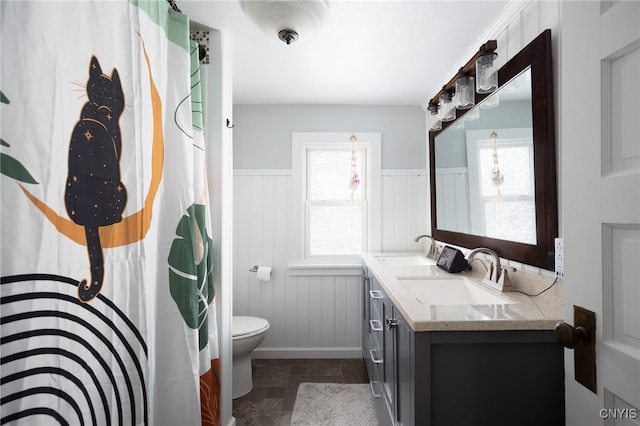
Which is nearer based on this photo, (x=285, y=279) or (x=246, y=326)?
(x=246, y=326)

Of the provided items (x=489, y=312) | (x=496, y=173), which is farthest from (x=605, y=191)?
(x=496, y=173)

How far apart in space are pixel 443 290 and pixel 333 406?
1.10 m

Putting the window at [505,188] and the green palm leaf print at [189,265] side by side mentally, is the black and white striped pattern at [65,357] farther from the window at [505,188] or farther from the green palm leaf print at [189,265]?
the window at [505,188]

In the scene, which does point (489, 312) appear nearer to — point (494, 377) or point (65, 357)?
point (494, 377)

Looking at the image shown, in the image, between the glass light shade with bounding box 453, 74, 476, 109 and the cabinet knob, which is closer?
the cabinet knob

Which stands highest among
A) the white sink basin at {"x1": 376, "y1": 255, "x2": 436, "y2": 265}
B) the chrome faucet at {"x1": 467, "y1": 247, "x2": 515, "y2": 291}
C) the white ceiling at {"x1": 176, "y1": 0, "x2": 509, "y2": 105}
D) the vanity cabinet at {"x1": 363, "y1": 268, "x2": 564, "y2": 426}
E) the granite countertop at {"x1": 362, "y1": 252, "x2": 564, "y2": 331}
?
the white ceiling at {"x1": 176, "y1": 0, "x2": 509, "y2": 105}

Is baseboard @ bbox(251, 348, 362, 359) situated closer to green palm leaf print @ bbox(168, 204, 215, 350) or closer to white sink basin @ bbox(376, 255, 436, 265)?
white sink basin @ bbox(376, 255, 436, 265)

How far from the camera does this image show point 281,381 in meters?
2.33

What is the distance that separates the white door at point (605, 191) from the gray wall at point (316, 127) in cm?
206

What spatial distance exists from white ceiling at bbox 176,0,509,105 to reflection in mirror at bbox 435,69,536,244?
438 millimetres

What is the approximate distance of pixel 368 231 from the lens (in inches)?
110

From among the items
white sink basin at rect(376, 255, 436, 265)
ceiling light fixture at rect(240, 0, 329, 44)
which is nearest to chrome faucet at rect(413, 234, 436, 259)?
white sink basin at rect(376, 255, 436, 265)

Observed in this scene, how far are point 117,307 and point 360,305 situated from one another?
2167mm

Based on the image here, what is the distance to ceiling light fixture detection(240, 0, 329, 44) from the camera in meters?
1.24
